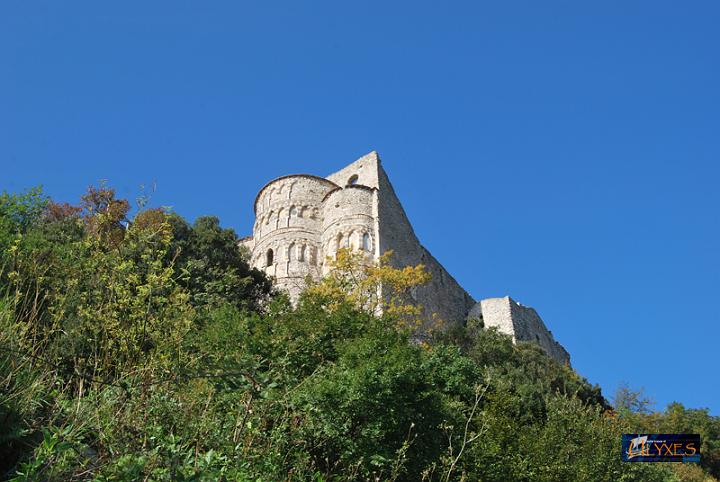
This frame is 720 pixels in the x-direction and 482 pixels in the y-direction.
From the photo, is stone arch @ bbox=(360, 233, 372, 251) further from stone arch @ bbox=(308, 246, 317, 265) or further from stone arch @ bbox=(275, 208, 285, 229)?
stone arch @ bbox=(275, 208, 285, 229)

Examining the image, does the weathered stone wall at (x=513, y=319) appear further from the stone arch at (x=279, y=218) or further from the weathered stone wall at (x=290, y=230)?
the stone arch at (x=279, y=218)

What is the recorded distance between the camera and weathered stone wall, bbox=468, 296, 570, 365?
3962 centimetres

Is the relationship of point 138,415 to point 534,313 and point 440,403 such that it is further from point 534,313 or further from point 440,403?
point 534,313

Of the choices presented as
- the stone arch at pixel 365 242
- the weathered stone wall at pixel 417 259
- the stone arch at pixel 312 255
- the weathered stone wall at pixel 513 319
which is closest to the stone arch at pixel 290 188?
the stone arch at pixel 312 255

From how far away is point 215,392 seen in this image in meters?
7.20

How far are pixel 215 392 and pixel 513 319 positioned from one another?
114 ft

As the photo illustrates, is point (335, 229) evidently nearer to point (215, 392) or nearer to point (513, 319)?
point (513, 319)

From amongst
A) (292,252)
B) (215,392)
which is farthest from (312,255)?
(215,392)

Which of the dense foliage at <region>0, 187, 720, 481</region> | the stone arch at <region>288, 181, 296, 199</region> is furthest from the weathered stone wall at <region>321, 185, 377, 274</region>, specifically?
the dense foliage at <region>0, 187, 720, 481</region>

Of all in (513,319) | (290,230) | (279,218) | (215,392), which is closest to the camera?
(215,392)

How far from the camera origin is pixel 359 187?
113 ft

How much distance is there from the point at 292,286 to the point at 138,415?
85.3 feet

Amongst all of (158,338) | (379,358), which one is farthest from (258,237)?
(158,338)
